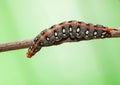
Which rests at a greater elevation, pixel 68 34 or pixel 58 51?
pixel 68 34

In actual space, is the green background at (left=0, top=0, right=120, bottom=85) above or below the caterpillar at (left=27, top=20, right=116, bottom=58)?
below

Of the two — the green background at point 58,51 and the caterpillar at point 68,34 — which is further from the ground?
the caterpillar at point 68,34

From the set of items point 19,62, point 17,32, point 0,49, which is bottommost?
point 19,62

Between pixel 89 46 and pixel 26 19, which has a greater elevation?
pixel 26 19

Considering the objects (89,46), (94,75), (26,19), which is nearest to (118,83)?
(94,75)

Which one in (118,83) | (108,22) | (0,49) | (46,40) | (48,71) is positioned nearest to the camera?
(0,49)

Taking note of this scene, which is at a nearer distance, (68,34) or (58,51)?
(68,34)

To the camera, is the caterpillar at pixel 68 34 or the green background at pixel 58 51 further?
the green background at pixel 58 51

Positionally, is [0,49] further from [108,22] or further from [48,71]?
[108,22]
